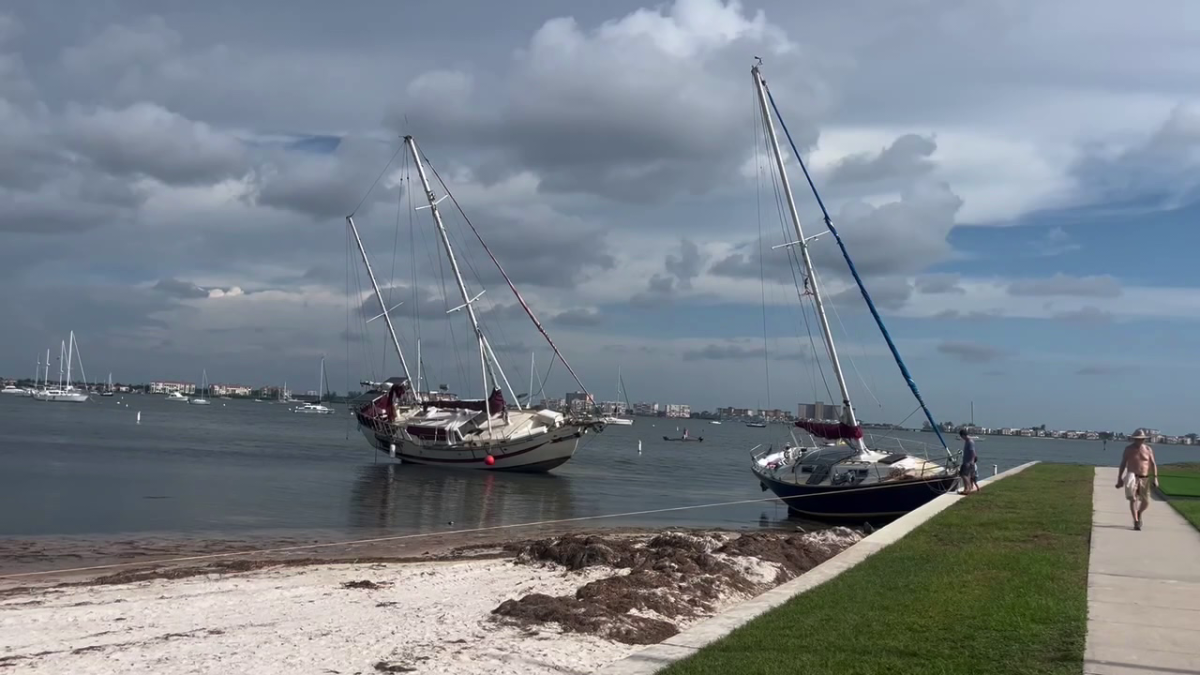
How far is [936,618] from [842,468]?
72.6 ft

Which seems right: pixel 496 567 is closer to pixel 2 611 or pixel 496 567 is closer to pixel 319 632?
pixel 319 632

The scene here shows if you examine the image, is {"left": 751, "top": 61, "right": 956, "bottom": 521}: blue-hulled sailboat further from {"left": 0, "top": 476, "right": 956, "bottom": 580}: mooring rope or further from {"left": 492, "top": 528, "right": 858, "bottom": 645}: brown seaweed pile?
{"left": 492, "top": 528, "right": 858, "bottom": 645}: brown seaweed pile

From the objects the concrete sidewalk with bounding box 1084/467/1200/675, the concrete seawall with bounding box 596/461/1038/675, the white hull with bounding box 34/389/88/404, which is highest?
the concrete sidewalk with bounding box 1084/467/1200/675

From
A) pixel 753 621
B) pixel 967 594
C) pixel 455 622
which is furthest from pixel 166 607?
pixel 967 594

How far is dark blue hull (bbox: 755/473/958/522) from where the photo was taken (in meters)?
29.5

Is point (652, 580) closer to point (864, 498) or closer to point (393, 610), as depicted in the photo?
point (393, 610)

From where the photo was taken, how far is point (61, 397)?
623 ft

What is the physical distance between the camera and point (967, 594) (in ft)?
37.0

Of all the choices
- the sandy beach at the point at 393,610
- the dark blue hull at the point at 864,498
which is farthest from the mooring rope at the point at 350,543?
the sandy beach at the point at 393,610

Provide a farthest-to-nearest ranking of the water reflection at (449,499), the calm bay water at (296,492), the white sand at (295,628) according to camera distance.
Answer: the water reflection at (449,499)
the calm bay water at (296,492)
the white sand at (295,628)

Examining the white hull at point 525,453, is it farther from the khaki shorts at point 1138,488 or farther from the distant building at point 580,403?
the khaki shorts at point 1138,488

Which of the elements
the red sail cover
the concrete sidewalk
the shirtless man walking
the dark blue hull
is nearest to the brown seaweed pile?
the concrete sidewalk

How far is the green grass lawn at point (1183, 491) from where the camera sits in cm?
2077

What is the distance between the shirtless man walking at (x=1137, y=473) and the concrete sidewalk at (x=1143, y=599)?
16.8 inches
